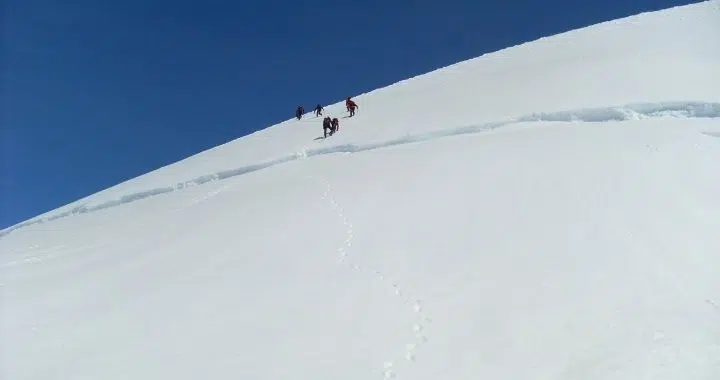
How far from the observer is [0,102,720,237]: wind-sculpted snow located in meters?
14.6

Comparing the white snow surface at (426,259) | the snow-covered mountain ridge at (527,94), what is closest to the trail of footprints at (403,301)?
the white snow surface at (426,259)

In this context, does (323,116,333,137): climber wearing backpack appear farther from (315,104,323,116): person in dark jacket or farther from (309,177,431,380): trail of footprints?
(309,177,431,380): trail of footprints

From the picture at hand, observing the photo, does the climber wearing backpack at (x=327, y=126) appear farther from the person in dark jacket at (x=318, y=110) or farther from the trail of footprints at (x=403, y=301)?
the trail of footprints at (x=403, y=301)

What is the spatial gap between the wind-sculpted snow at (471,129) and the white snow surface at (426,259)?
0.07 metres

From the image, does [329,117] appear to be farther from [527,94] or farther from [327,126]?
[527,94]

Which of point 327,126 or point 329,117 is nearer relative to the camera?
point 327,126

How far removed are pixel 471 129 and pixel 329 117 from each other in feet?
23.7

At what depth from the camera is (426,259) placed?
28.7 ft

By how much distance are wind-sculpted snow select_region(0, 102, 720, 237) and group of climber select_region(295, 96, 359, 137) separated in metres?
1.87

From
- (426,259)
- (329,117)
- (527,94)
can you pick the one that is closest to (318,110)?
(329,117)

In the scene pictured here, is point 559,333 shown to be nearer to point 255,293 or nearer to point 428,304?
point 428,304

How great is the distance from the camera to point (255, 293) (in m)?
8.14

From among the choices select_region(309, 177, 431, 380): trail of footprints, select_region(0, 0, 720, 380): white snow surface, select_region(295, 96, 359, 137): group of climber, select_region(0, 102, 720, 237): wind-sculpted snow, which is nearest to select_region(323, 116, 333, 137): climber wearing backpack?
select_region(295, 96, 359, 137): group of climber

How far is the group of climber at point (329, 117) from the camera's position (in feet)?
69.3
